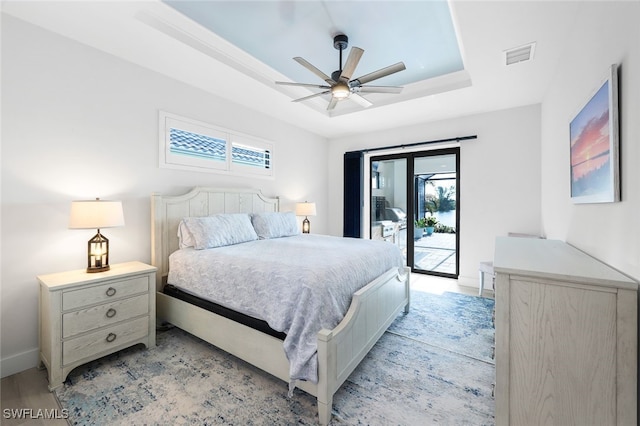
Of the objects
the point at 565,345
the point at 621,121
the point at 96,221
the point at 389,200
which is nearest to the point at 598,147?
the point at 621,121

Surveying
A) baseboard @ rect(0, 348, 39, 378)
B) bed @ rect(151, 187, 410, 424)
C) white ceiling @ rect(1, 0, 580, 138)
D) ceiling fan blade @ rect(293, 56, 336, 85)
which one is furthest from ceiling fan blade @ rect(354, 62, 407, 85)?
baseboard @ rect(0, 348, 39, 378)

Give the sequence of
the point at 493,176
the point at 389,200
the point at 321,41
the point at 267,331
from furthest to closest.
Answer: the point at 389,200 → the point at 493,176 → the point at 321,41 → the point at 267,331

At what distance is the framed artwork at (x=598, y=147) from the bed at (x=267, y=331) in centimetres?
143

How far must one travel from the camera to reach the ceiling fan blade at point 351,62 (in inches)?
79.7

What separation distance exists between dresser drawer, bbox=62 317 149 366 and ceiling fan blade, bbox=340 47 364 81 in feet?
8.78

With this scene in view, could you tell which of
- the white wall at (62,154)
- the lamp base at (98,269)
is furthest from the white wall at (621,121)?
the white wall at (62,154)

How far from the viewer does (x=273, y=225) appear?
3.48 metres

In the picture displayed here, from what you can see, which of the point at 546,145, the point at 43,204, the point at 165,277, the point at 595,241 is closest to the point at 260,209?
the point at 165,277

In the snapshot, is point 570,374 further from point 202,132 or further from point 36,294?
point 202,132

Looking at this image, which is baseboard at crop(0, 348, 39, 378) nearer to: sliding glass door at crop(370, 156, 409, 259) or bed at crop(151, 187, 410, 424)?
bed at crop(151, 187, 410, 424)

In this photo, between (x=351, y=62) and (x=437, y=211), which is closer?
(x=351, y=62)

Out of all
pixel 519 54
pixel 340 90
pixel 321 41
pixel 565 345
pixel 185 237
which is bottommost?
pixel 565 345

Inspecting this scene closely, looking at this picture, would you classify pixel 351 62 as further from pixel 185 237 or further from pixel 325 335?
pixel 185 237

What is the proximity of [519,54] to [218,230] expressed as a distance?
329cm
